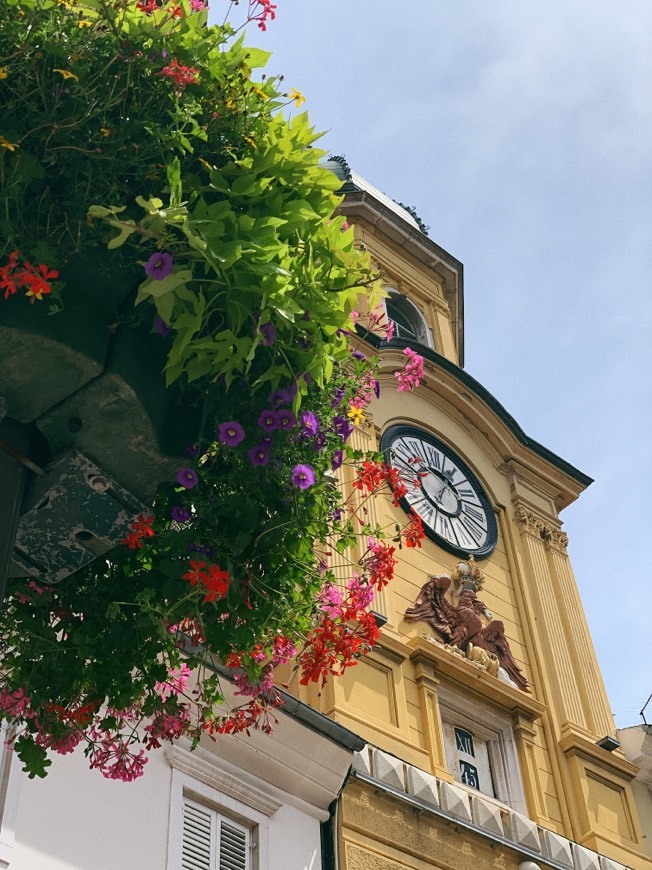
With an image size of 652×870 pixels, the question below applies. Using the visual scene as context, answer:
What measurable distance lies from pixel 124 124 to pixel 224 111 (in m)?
0.47

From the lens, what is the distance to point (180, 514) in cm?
472

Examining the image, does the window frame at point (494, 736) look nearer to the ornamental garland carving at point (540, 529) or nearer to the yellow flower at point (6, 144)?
the ornamental garland carving at point (540, 529)

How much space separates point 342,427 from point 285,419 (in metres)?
0.63

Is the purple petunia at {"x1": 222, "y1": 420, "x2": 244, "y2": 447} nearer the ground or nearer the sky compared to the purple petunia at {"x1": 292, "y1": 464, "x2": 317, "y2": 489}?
nearer the ground

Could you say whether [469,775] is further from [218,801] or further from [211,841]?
[211,841]

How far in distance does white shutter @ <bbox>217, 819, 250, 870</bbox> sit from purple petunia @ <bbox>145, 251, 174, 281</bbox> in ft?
21.3

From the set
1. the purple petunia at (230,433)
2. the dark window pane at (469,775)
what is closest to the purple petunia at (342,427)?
the purple petunia at (230,433)

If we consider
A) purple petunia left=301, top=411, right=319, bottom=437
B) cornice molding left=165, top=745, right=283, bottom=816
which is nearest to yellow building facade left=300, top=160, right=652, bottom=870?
cornice molding left=165, top=745, right=283, bottom=816

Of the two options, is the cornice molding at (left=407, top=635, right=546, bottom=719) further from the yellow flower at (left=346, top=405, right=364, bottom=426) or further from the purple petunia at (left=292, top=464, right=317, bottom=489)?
the purple petunia at (left=292, top=464, right=317, bottom=489)

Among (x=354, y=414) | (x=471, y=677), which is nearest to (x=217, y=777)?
(x=471, y=677)

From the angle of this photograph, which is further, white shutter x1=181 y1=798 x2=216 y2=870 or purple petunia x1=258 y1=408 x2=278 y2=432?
white shutter x1=181 y1=798 x2=216 y2=870

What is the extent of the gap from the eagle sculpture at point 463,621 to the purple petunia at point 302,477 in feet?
31.1

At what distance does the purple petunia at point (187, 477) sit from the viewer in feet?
14.5

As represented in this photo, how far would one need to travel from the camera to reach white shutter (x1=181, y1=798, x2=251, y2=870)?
30.0 feet
